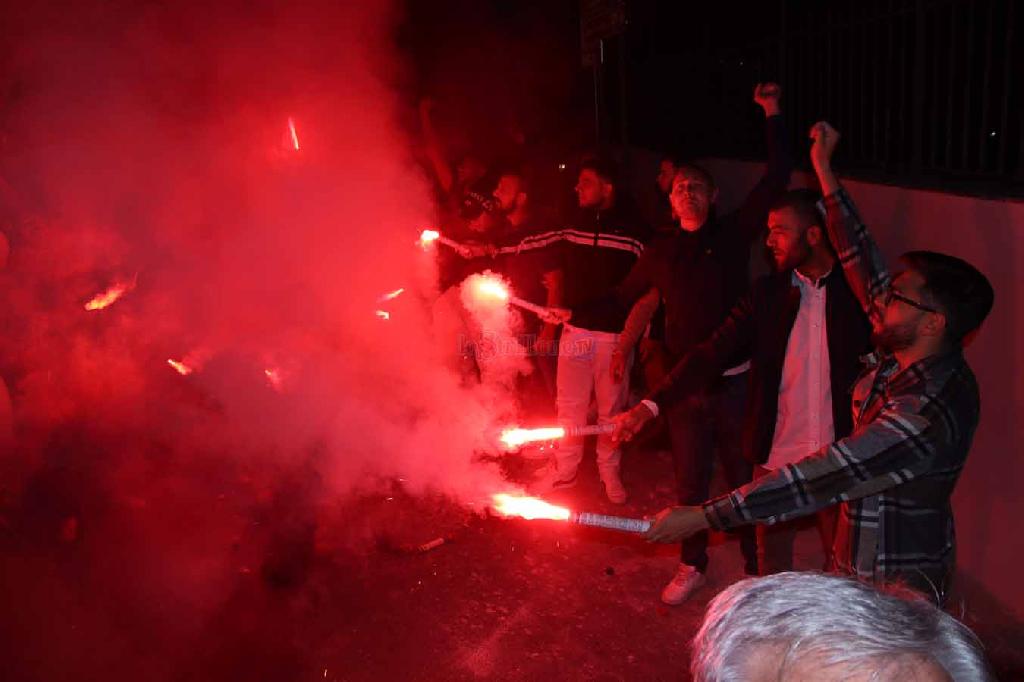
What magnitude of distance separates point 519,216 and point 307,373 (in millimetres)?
2200

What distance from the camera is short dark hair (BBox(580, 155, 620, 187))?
5.36 m

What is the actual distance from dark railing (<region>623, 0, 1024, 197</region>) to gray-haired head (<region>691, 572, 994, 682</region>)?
10.6 ft

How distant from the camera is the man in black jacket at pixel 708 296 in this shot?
4336 mm

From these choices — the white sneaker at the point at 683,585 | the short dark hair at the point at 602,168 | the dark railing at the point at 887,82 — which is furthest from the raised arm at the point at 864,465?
the short dark hair at the point at 602,168

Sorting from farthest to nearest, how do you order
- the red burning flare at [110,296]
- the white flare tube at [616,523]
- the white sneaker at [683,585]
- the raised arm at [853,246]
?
the red burning flare at [110,296] < the white sneaker at [683,585] < the raised arm at [853,246] < the white flare tube at [616,523]

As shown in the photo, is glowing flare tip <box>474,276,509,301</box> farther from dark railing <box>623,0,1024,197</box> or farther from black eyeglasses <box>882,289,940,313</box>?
black eyeglasses <box>882,289,940,313</box>

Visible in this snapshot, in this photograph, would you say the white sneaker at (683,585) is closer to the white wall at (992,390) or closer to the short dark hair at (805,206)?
the white wall at (992,390)

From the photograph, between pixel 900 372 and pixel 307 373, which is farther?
pixel 307 373

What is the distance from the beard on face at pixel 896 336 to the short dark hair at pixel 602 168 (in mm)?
2920

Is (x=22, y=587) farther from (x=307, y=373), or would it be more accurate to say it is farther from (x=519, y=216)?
(x=519, y=216)

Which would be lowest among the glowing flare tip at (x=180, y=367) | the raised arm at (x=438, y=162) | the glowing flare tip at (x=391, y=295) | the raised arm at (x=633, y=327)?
the glowing flare tip at (x=391, y=295)

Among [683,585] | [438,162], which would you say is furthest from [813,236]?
[438,162]

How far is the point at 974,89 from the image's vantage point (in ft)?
14.5

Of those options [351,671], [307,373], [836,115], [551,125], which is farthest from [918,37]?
[551,125]
